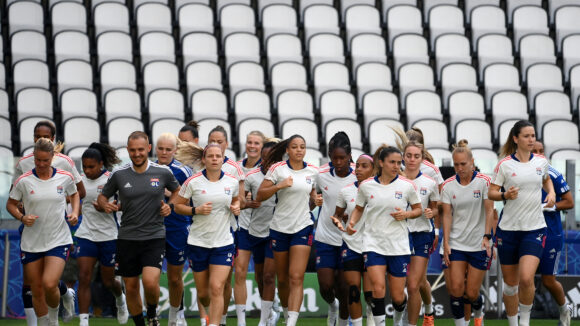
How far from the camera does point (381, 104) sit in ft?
55.6

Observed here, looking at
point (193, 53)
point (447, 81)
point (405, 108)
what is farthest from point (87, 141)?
point (447, 81)

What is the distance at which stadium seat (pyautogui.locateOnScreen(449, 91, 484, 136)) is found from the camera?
1708 centimetres

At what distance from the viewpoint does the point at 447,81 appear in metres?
17.8

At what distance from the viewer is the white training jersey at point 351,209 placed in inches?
374

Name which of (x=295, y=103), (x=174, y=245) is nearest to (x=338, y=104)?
(x=295, y=103)

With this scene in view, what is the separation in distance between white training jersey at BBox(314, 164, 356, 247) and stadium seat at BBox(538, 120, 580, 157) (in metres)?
7.51

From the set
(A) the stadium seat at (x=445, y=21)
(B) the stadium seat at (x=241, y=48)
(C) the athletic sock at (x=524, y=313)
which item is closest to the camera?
(C) the athletic sock at (x=524, y=313)

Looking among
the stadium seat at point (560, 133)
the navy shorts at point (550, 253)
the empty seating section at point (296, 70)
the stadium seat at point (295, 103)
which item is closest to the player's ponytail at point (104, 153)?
the empty seating section at point (296, 70)

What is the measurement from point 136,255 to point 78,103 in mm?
7442

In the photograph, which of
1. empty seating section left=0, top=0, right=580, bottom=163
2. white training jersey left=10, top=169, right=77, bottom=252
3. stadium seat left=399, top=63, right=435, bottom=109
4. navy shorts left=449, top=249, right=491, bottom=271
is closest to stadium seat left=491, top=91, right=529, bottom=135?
empty seating section left=0, top=0, right=580, bottom=163

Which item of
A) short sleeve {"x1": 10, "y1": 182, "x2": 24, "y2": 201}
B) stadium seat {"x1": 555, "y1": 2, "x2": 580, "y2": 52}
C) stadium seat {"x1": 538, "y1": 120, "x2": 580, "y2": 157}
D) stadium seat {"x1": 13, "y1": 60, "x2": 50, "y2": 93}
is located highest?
stadium seat {"x1": 555, "y1": 2, "x2": 580, "y2": 52}

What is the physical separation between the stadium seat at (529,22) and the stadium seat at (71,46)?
28.0 feet

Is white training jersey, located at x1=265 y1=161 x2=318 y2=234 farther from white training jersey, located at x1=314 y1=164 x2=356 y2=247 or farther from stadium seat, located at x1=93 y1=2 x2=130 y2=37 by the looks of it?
stadium seat, located at x1=93 y1=2 x2=130 y2=37

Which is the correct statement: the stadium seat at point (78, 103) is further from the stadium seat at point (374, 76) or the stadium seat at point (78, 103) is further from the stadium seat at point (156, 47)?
the stadium seat at point (374, 76)
